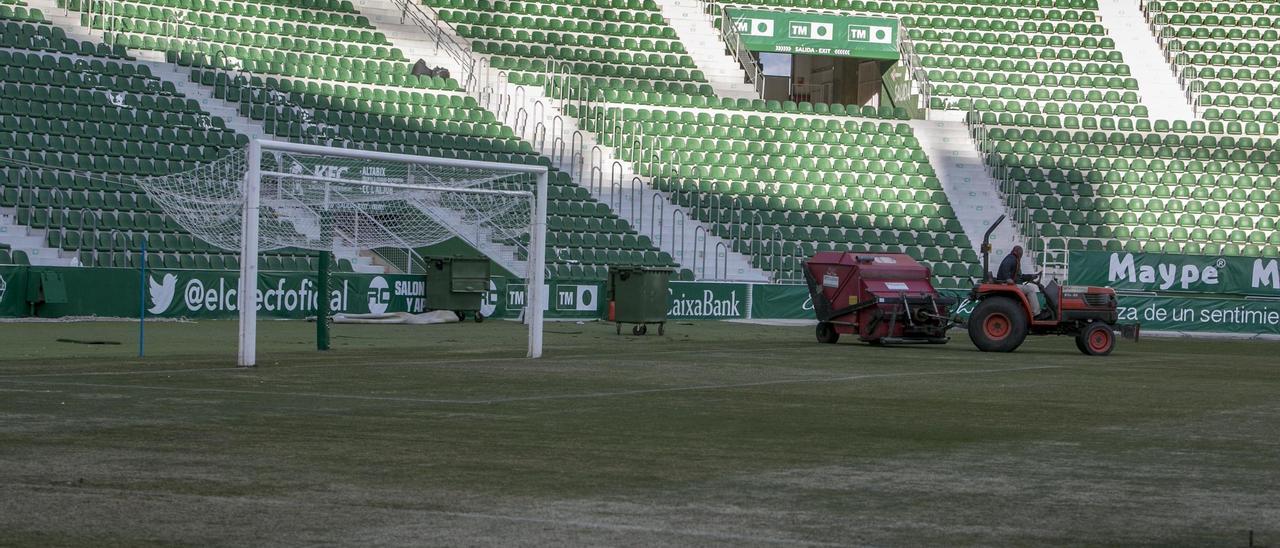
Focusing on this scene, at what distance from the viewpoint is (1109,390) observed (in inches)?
550

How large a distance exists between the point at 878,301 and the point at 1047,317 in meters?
2.24

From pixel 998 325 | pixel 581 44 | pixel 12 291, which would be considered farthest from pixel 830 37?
pixel 12 291

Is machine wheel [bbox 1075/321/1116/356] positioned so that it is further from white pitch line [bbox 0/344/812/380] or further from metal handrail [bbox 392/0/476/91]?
metal handrail [bbox 392/0/476/91]

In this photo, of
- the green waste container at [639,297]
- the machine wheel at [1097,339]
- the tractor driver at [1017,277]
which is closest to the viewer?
the machine wheel at [1097,339]

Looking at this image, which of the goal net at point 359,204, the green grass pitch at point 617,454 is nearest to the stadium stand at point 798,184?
the goal net at point 359,204

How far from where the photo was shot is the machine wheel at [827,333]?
22656 mm

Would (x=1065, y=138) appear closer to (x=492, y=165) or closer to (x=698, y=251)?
(x=698, y=251)

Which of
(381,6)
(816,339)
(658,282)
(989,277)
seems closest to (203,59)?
(381,6)

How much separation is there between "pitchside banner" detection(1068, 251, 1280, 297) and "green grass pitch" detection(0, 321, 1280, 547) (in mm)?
14227

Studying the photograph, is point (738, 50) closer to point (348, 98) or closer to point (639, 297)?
point (348, 98)

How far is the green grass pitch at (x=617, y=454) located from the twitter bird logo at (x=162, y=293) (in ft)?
29.4

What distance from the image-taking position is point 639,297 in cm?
2458

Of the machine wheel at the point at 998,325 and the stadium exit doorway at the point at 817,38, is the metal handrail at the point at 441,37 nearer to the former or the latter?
the stadium exit doorway at the point at 817,38

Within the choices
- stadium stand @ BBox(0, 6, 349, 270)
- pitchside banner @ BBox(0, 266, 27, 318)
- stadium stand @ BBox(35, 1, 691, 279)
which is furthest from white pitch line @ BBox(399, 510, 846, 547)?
stadium stand @ BBox(35, 1, 691, 279)
